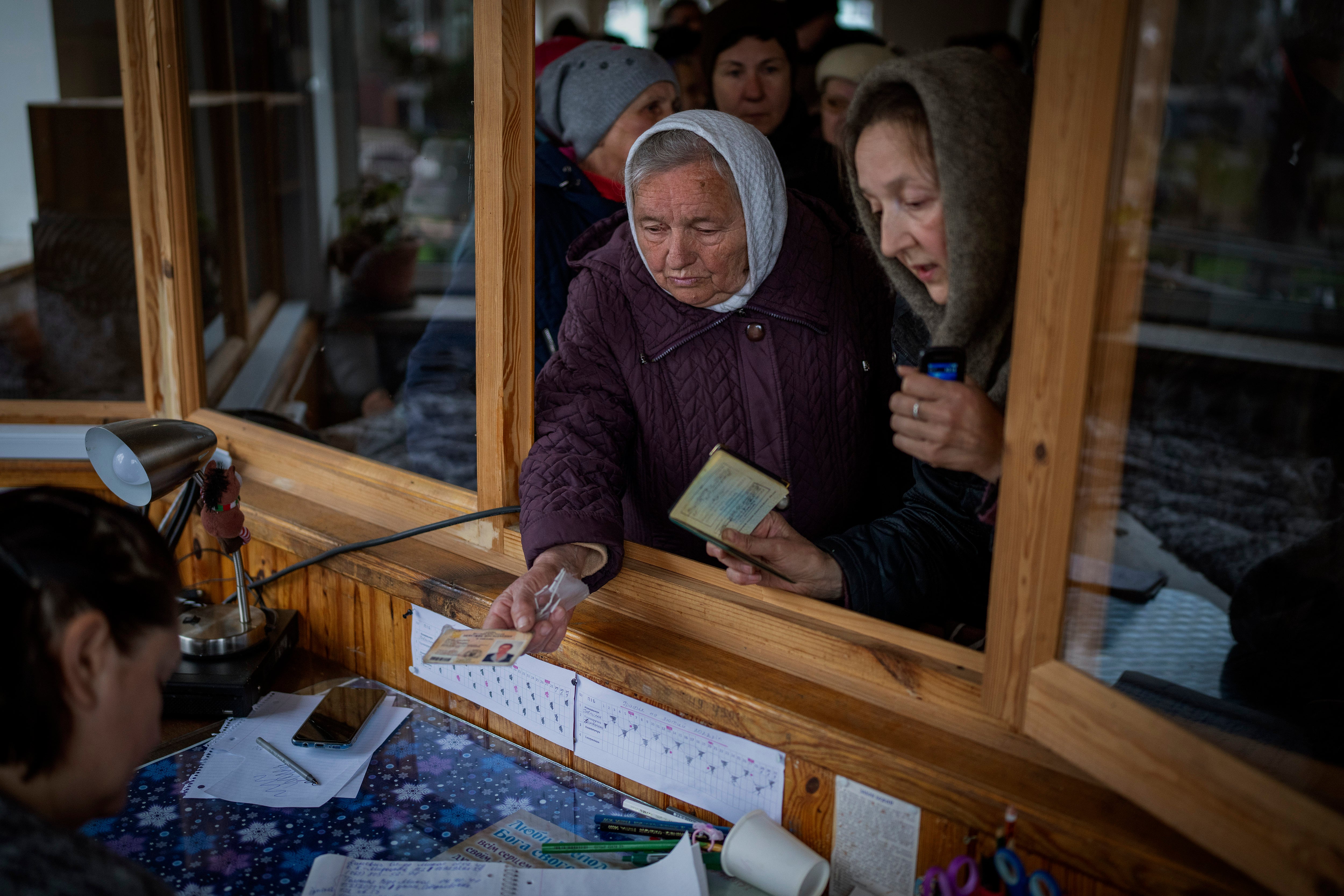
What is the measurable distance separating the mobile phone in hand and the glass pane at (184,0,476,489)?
0.91 m

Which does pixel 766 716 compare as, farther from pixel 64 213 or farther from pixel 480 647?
pixel 64 213

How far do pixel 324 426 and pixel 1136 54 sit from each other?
8.67ft

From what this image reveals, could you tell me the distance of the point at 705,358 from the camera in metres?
1.62

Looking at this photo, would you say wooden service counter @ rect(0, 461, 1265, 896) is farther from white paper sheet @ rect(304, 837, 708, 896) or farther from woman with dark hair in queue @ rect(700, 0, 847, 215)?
woman with dark hair in queue @ rect(700, 0, 847, 215)

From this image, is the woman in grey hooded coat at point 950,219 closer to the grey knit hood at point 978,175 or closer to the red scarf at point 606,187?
the grey knit hood at point 978,175

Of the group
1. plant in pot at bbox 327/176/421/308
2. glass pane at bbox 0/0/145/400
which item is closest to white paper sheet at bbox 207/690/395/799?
glass pane at bbox 0/0/145/400

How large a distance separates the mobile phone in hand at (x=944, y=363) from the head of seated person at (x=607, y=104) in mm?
1316

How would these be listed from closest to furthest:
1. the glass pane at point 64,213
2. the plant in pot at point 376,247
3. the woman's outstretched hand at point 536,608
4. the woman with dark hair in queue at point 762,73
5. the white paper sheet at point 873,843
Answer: the white paper sheet at point 873,843 → the woman's outstretched hand at point 536,608 → the glass pane at point 64,213 → the woman with dark hair in queue at point 762,73 → the plant in pot at point 376,247

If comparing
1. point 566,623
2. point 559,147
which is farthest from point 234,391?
point 566,623

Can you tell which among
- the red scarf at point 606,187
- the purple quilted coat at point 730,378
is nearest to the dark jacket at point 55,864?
the purple quilted coat at point 730,378

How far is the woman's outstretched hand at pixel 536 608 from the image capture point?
54.0 inches

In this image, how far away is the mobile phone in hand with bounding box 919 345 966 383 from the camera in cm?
116

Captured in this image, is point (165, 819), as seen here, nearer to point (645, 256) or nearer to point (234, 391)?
point (645, 256)

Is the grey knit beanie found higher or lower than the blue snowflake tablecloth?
higher
